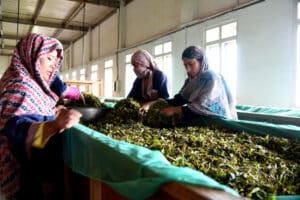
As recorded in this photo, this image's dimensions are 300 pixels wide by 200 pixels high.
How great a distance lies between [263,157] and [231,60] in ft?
13.6

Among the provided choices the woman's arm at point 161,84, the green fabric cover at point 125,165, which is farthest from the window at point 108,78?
the green fabric cover at point 125,165

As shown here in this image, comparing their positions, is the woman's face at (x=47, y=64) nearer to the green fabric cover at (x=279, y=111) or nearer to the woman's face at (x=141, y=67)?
the woman's face at (x=141, y=67)

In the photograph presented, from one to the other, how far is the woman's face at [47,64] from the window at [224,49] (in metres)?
3.97

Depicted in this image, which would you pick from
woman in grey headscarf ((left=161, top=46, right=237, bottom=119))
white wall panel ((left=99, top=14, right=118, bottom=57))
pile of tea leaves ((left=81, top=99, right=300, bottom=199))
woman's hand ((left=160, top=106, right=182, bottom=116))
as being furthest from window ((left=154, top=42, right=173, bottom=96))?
pile of tea leaves ((left=81, top=99, right=300, bottom=199))

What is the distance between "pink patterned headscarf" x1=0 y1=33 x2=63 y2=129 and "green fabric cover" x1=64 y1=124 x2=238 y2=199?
0.25m

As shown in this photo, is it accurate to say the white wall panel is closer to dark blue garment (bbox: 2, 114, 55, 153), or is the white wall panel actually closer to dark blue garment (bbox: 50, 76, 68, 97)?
dark blue garment (bbox: 50, 76, 68, 97)

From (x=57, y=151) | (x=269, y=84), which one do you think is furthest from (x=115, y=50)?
(x=57, y=151)

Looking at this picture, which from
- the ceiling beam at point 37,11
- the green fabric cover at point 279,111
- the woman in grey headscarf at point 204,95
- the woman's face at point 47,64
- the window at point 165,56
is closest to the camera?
the woman's face at point 47,64

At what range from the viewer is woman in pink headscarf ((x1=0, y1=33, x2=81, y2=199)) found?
1167 mm

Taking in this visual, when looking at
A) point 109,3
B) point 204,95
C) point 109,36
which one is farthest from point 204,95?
point 109,36

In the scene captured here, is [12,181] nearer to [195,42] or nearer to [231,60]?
[231,60]

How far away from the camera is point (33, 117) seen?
1.26 metres

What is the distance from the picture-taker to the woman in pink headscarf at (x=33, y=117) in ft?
3.83

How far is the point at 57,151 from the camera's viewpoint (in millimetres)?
1600
